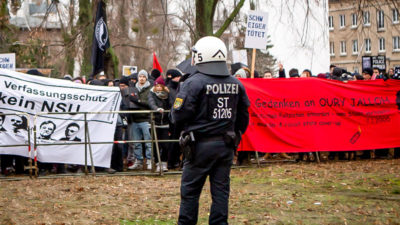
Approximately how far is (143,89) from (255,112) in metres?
2.38

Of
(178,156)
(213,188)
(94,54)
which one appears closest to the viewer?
(213,188)

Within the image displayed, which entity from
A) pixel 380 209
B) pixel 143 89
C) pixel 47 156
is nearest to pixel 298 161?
pixel 143 89

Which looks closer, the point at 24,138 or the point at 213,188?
the point at 213,188

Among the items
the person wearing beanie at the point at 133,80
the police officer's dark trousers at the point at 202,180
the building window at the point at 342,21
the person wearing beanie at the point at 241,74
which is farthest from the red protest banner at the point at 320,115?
the building window at the point at 342,21

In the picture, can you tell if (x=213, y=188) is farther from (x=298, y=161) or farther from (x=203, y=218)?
(x=298, y=161)

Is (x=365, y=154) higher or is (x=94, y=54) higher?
(x=94, y=54)

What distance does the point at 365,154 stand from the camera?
53.1 feet

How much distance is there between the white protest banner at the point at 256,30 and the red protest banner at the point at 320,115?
1.26 meters

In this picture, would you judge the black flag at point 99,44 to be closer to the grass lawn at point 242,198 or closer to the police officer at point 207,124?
the grass lawn at point 242,198

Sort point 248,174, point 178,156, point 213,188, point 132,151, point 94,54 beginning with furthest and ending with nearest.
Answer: point 94,54, point 132,151, point 178,156, point 248,174, point 213,188

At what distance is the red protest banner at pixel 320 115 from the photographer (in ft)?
48.7

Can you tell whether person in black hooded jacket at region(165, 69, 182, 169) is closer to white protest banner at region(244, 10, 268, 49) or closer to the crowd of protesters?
the crowd of protesters

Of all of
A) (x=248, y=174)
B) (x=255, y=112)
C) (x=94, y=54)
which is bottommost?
(x=248, y=174)

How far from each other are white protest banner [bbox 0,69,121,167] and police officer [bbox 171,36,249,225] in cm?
704
